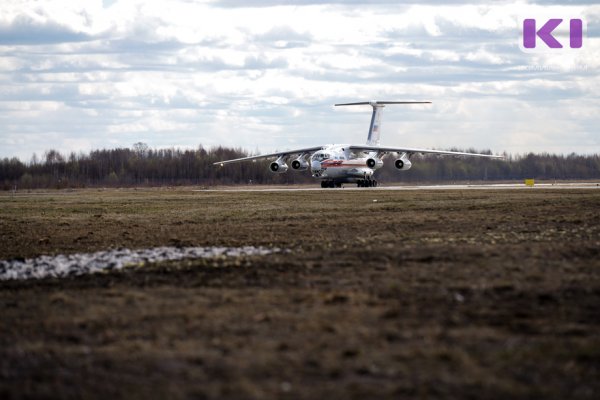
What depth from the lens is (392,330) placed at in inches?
452

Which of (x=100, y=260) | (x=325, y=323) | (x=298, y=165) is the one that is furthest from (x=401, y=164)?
(x=325, y=323)

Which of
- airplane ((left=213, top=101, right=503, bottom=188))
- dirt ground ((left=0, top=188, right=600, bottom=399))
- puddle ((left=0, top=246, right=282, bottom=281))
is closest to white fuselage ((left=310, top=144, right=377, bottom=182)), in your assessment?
airplane ((left=213, top=101, right=503, bottom=188))

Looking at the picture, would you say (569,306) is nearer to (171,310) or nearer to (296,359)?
(296,359)

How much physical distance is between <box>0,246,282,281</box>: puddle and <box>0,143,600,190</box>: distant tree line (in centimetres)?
7052

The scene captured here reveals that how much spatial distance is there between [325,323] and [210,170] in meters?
119

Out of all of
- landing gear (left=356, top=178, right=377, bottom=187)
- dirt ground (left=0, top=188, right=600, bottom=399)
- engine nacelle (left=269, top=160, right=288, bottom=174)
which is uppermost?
engine nacelle (left=269, top=160, right=288, bottom=174)

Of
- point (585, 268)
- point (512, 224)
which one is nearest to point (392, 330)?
point (585, 268)

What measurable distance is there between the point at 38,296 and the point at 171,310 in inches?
117

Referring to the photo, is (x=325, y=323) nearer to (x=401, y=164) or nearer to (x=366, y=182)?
(x=366, y=182)

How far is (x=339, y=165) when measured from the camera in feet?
238

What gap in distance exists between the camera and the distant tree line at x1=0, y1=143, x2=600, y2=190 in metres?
99.3

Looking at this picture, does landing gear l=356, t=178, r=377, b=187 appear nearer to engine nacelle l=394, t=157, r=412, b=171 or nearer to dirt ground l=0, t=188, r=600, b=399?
engine nacelle l=394, t=157, r=412, b=171

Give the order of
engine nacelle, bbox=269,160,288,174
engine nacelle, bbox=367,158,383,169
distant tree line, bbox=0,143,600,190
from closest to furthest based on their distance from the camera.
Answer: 1. engine nacelle, bbox=367,158,383,169
2. engine nacelle, bbox=269,160,288,174
3. distant tree line, bbox=0,143,600,190

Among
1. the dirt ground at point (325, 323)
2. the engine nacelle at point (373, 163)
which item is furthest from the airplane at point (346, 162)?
the dirt ground at point (325, 323)
